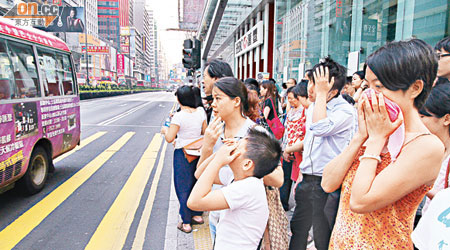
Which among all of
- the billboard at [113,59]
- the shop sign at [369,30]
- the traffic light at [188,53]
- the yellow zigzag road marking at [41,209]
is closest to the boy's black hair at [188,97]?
the yellow zigzag road marking at [41,209]

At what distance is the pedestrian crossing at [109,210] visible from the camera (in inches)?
151

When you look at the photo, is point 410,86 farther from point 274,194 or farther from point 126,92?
point 126,92

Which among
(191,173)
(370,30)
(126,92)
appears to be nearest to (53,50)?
(191,173)

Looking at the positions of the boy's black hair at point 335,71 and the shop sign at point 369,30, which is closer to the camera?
the boy's black hair at point 335,71

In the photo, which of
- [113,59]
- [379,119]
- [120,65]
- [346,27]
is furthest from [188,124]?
[120,65]

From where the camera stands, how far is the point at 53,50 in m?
6.25

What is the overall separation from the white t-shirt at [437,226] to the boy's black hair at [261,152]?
2.79 ft

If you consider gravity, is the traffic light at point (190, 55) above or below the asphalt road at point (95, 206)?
above

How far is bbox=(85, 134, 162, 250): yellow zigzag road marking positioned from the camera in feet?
12.4

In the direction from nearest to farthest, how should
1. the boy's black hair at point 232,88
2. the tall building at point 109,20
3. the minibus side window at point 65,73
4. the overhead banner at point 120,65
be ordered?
the boy's black hair at point 232,88 < the minibus side window at point 65,73 < the overhead banner at point 120,65 < the tall building at point 109,20

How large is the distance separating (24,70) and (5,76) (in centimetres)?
55

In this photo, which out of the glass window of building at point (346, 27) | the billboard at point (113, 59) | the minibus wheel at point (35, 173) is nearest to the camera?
the minibus wheel at point (35, 173)

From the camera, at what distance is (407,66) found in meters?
1.33

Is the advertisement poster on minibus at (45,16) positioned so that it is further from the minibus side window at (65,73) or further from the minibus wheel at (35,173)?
the minibus wheel at (35,173)
